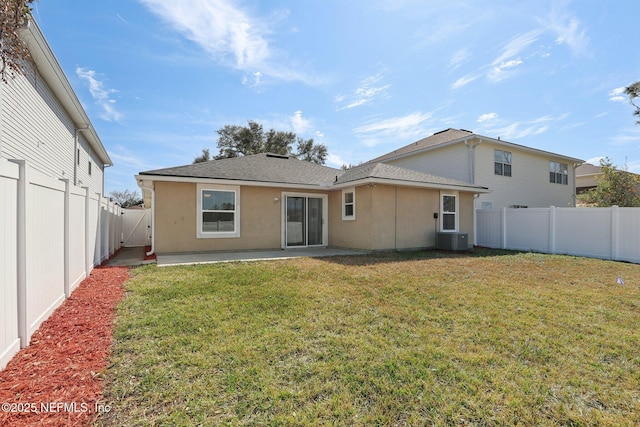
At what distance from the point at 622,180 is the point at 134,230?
23.8 meters

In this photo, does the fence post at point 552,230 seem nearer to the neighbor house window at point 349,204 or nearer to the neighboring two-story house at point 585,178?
the neighbor house window at point 349,204

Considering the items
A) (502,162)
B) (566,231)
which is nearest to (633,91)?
(502,162)

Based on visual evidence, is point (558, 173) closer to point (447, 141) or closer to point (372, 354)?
point (447, 141)

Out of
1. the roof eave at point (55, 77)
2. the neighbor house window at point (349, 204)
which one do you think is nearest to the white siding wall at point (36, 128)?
the roof eave at point (55, 77)

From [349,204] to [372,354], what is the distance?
839 cm

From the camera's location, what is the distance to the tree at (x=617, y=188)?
13555 millimetres

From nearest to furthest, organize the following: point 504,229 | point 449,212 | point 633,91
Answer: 1. point 449,212
2. point 504,229
3. point 633,91

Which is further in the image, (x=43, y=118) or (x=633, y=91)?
(x=633, y=91)

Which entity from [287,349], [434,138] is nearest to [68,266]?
[287,349]

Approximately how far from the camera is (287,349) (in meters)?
2.99

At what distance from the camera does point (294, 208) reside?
37.5ft

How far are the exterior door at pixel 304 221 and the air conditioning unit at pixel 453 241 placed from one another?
4664 millimetres

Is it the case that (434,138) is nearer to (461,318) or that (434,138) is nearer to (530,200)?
(530,200)

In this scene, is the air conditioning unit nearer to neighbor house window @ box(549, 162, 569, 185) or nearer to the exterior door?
the exterior door
